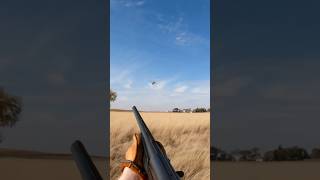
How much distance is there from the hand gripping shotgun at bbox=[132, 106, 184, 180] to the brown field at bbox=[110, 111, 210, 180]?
14955 mm

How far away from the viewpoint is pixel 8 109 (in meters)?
15.4

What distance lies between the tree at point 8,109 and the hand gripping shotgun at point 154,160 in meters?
14.8

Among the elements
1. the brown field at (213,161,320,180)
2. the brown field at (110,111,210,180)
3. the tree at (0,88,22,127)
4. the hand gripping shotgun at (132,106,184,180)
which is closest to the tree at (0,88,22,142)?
the tree at (0,88,22,127)

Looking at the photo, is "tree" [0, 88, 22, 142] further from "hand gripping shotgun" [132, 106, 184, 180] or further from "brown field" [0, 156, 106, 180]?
"hand gripping shotgun" [132, 106, 184, 180]

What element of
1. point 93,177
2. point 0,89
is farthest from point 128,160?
point 0,89

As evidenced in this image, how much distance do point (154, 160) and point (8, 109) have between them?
15626 mm

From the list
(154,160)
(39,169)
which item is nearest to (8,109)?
(39,169)

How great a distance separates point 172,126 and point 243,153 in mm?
3196

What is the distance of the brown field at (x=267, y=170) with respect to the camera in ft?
51.4

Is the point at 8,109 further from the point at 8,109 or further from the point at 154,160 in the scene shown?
the point at 154,160

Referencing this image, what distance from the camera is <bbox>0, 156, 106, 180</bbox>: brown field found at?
1569cm

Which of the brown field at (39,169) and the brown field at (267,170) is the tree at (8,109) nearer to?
the brown field at (39,169)

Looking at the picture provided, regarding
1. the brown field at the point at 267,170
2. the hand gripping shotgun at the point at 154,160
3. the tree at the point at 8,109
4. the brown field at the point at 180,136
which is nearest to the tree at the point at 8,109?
the tree at the point at 8,109

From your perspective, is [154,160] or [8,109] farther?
[8,109]
